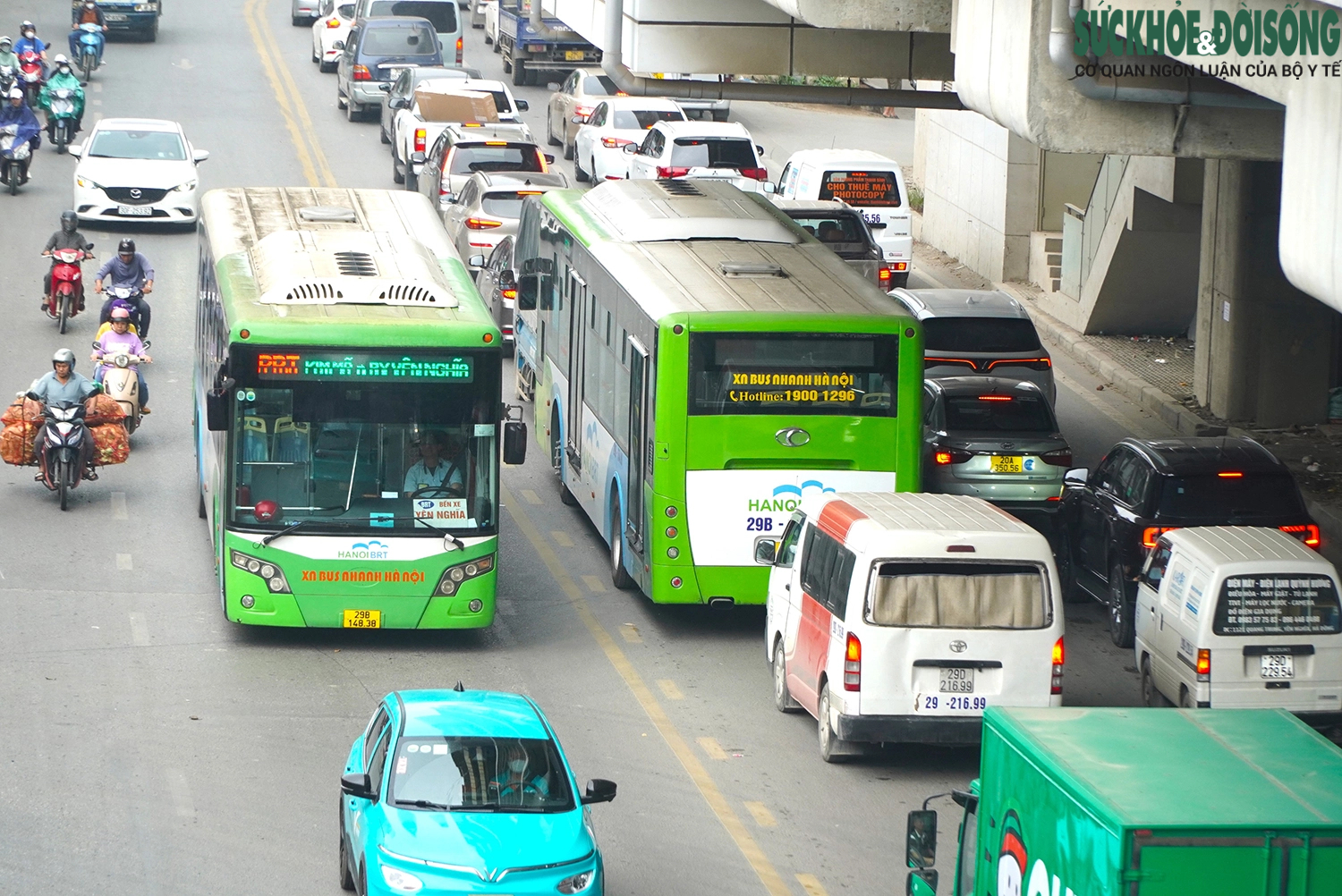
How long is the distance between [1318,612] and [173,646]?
8.59m

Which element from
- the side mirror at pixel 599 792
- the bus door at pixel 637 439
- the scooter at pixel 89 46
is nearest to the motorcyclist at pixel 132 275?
the bus door at pixel 637 439

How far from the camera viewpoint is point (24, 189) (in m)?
36.8

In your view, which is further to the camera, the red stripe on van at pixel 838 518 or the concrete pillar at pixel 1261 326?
the concrete pillar at pixel 1261 326

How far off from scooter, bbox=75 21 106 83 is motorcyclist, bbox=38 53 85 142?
277 inches

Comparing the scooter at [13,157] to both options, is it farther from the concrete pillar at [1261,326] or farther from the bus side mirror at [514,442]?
the bus side mirror at [514,442]

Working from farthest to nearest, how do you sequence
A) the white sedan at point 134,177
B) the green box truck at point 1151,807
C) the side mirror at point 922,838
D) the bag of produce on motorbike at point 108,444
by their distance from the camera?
the white sedan at point 134,177 → the bag of produce on motorbike at point 108,444 → the side mirror at point 922,838 → the green box truck at point 1151,807

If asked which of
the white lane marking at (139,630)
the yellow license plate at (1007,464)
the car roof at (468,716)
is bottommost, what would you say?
the white lane marking at (139,630)

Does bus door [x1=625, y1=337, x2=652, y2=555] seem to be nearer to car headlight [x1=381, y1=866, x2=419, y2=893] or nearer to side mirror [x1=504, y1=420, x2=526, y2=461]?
side mirror [x1=504, y1=420, x2=526, y2=461]

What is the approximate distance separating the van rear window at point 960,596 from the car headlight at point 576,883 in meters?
3.57

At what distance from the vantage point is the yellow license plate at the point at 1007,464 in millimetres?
19859

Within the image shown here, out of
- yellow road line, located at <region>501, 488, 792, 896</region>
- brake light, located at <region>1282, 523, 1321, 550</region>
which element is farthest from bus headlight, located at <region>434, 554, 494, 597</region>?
brake light, located at <region>1282, 523, 1321, 550</region>

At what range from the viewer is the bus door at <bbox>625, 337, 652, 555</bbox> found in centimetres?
1703

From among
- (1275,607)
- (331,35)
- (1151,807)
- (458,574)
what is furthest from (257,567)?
(331,35)

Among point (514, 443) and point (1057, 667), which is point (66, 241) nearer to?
point (514, 443)
